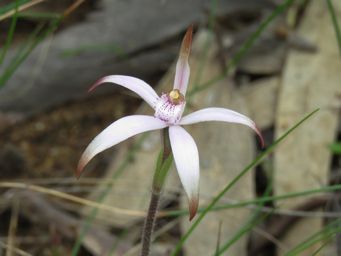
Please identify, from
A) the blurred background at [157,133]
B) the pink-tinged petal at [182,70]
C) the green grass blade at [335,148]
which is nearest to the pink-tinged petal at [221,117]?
the pink-tinged petal at [182,70]

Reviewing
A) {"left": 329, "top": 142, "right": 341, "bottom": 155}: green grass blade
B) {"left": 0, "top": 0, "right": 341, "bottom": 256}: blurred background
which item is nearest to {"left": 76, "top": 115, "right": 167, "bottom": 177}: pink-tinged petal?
{"left": 0, "top": 0, "right": 341, "bottom": 256}: blurred background

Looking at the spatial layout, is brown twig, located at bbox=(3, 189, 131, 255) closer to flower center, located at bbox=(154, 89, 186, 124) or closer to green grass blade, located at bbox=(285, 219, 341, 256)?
green grass blade, located at bbox=(285, 219, 341, 256)

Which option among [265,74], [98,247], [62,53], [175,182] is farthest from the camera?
[265,74]

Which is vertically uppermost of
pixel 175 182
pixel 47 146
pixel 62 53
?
pixel 62 53

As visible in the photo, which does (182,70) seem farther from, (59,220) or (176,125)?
(59,220)

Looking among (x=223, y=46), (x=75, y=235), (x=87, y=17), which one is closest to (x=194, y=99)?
(x=223, y=46)

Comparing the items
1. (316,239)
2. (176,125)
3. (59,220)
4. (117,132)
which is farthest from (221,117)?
(59,220)

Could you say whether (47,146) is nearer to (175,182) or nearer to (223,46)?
(175,182)
